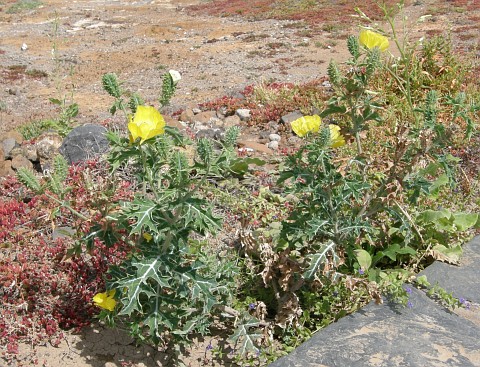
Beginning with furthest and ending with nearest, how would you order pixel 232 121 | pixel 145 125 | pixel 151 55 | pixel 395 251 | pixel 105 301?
1. pixel 151 55
2. pixel 232 121
3. pixel 395 251
4. pixel 105 301
5. pixel 145 125

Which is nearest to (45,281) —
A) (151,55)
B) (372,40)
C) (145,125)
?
(145,125)

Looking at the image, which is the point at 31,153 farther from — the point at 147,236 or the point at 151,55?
the point at 151,55

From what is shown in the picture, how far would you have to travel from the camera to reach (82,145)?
210 inches

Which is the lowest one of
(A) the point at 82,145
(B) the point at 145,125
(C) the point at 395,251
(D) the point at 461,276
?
(D) the point at 461,276

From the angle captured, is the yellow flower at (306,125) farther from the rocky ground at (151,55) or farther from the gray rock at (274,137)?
the rocky ground at (151,55)

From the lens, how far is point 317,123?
103 inches

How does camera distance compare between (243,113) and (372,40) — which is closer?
(372,40)

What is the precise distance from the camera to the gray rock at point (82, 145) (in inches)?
207

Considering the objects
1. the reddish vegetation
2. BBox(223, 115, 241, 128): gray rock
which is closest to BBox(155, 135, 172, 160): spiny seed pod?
the reddish vegetation

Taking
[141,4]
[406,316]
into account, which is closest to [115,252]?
[406,316]

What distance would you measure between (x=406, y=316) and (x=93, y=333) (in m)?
1.79

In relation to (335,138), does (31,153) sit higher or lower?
lower

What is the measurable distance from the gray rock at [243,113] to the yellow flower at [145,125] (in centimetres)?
528

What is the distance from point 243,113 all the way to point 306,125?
5040mm
